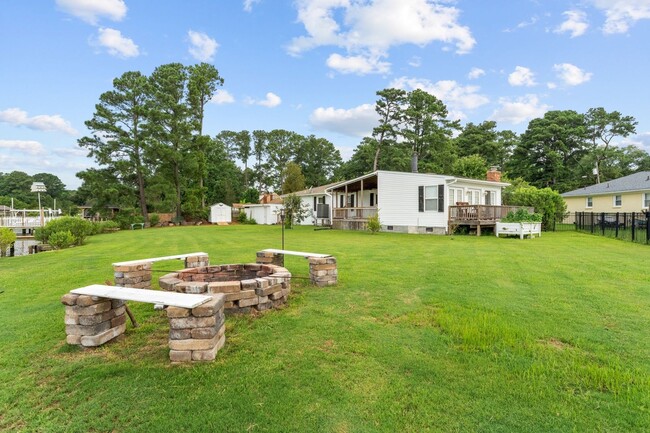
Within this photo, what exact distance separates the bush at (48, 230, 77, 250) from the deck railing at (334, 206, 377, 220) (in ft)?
48.0

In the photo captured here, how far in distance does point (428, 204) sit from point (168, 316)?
16.8 meters

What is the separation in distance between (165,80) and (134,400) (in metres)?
37.3

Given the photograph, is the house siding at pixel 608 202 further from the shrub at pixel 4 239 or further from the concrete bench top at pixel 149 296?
the shrub at pixel 4 239

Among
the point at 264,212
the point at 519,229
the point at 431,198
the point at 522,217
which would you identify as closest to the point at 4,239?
the point at 264,212

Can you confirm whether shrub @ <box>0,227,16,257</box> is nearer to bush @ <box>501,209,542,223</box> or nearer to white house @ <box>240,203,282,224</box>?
white house @ <box>240,203,282,224</box>

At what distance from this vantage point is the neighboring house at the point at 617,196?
2273 cm

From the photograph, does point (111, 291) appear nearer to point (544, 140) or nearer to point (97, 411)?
point (97, 411)

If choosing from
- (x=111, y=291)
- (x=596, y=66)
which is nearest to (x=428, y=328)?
(x=111, y=291)

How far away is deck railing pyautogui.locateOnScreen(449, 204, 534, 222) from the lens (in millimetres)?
16797

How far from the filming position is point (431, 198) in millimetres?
18016

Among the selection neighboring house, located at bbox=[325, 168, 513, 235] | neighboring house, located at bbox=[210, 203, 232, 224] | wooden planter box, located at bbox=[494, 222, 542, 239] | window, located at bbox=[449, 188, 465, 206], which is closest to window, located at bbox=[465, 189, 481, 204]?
neighboring house, located at bbox=[325, 168, 513, 235]

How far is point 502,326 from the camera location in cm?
390

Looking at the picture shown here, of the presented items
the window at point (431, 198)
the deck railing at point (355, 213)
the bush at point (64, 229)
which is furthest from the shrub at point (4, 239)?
the window at point (431, 198)

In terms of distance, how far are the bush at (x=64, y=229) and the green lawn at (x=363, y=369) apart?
39.4 ft
